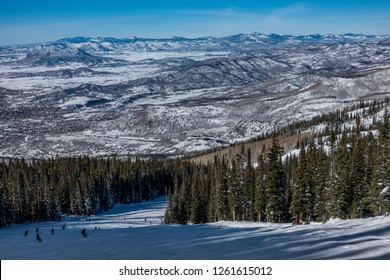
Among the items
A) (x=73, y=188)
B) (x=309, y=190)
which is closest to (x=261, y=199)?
(x=309, y=190)

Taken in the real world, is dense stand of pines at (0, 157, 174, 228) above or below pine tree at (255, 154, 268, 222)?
below

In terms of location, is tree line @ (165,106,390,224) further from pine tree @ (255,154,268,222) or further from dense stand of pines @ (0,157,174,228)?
dense stand of pines @ (0,157,174,228)

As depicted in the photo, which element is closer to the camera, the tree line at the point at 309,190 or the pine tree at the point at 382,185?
the pine tree at the point at 382,185

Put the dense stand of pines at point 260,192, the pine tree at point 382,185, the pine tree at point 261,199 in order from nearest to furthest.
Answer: the pine tree at point 382,185 < the dense stand of pines at point 260,192 < the pine tree at point 261,199

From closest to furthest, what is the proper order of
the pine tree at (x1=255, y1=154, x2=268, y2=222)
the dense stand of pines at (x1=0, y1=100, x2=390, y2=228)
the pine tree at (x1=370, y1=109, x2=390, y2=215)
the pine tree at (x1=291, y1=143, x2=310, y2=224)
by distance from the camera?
the pine tree at (x1=370, y1=109, x2=390, y2=215) < the dense stand of pines at (x1=0, y1=100, x2=390, y2=228) < the pine tree at (x1=291, y1=143, x2=310, y2=224) < the pine tree at (x1=255, y1=154, x2=268, y2=222)

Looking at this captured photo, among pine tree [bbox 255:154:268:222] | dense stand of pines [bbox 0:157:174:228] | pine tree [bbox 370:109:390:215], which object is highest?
pine tree [bbox 370:109:390:215]

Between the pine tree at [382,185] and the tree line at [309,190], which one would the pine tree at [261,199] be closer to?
the tree line at [309,190]

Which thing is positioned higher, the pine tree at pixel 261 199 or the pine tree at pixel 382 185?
the pine tree at pixel 382 185

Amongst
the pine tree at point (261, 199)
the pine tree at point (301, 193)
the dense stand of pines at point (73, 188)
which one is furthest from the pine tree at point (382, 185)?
the dense stand of pines at point (73, 188)

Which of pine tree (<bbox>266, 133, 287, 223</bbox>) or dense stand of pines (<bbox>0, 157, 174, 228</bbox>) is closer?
pine tree (<bbox>266, 133, 287, 223</bbox>)

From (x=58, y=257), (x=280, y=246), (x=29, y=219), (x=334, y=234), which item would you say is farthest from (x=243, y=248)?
(x=29, y=219)

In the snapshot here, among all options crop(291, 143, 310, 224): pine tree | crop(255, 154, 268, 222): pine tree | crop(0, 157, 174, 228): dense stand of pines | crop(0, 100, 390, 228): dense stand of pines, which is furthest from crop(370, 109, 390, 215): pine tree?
crop(0, 157, 174, 228): dense stand of pines
